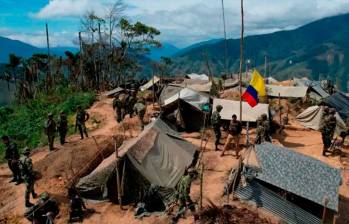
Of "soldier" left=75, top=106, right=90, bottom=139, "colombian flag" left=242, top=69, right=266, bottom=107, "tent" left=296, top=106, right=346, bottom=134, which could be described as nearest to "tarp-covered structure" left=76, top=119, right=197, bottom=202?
"colombian flag" left=242, top=69, right=266, bottom=107

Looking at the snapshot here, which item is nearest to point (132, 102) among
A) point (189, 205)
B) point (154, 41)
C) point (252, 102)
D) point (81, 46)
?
point (252, 102)

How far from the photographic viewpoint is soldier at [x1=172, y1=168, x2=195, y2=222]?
12.4 meters

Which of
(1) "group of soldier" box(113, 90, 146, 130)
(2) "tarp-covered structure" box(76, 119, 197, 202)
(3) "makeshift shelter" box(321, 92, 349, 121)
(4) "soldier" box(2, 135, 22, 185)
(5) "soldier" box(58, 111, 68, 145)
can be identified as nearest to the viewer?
(2) "tarp-covered structure" box(76, 119, 197, 202)

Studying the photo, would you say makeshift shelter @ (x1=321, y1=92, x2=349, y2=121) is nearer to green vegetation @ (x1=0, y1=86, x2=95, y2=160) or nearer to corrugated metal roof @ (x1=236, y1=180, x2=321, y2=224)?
green vegetation @ (x1=0, y1=86, x2=95, y2=160)

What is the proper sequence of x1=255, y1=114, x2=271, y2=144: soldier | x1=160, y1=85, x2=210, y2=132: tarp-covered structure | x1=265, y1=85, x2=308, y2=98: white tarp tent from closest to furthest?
x1=255, y1=114, x2=271, y2=144: soldier, x1=160, y1=85, x2=210, y2=132: tarp-covered structure, x1=265, y1=85, x2=308, y2=98: white tarp tent

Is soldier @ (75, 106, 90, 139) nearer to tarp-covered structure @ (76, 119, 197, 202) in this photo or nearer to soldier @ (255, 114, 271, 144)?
tarp-covered structure @ (76, 119, 197, 202)

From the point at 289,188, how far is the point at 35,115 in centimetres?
2045

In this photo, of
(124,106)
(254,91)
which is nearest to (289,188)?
(254,91)

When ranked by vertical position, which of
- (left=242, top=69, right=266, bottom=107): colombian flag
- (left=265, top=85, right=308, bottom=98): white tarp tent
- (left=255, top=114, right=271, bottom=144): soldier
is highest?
(left=242, top=69, right=266, bottom=107): colombian flag

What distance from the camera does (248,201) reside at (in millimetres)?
12789

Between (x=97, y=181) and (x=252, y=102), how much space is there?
759cm

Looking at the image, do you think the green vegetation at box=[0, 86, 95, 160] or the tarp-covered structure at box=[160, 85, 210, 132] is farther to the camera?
the green vegetation at box=[0, 86, 95, 160]

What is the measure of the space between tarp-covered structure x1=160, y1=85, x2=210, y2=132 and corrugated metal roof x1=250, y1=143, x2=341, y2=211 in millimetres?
8319

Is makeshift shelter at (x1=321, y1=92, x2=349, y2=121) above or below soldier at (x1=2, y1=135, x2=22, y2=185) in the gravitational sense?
above
